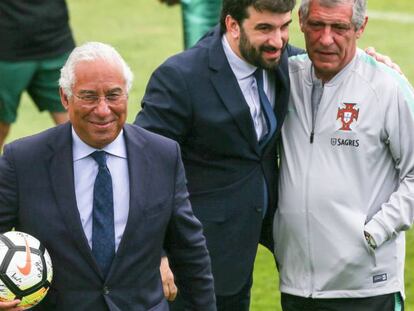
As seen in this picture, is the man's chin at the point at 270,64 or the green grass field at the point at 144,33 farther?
the green grass field at the point at 144,33

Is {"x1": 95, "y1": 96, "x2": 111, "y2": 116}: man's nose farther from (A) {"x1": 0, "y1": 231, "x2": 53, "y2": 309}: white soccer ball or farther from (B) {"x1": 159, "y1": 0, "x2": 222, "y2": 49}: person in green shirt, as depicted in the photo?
(B) {"x1": 159, "y1": 0, "x2": 222, "y2": 49}: person in green shirt

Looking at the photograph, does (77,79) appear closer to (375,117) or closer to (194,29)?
(375,117)

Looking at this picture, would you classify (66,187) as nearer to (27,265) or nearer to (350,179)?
(27,265)

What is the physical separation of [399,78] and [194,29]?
364cm

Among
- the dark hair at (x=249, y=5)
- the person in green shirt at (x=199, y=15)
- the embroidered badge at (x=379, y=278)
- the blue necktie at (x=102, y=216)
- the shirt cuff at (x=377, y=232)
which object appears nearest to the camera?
the blue necktie at (x=102, y=216)

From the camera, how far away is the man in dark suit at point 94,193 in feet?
18.3

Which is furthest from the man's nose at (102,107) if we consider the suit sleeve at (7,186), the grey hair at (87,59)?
the suit sleeve at (7,186)

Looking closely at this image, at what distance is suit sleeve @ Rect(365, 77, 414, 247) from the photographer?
253 inches

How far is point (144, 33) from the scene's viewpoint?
53.0 ft

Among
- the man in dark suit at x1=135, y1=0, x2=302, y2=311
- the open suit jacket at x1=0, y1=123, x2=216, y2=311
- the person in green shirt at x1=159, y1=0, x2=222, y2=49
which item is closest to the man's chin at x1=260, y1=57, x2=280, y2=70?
the man in dark suit at x1=135, y1=0, x2=302, y2=311

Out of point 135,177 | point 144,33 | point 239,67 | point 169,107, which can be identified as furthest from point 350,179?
point 144,33

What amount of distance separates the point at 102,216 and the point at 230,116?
107 cm

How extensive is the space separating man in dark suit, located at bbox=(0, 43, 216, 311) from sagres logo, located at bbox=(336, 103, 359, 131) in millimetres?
1002

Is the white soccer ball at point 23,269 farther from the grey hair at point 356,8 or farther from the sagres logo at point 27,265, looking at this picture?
the grey hair at point 356,8
